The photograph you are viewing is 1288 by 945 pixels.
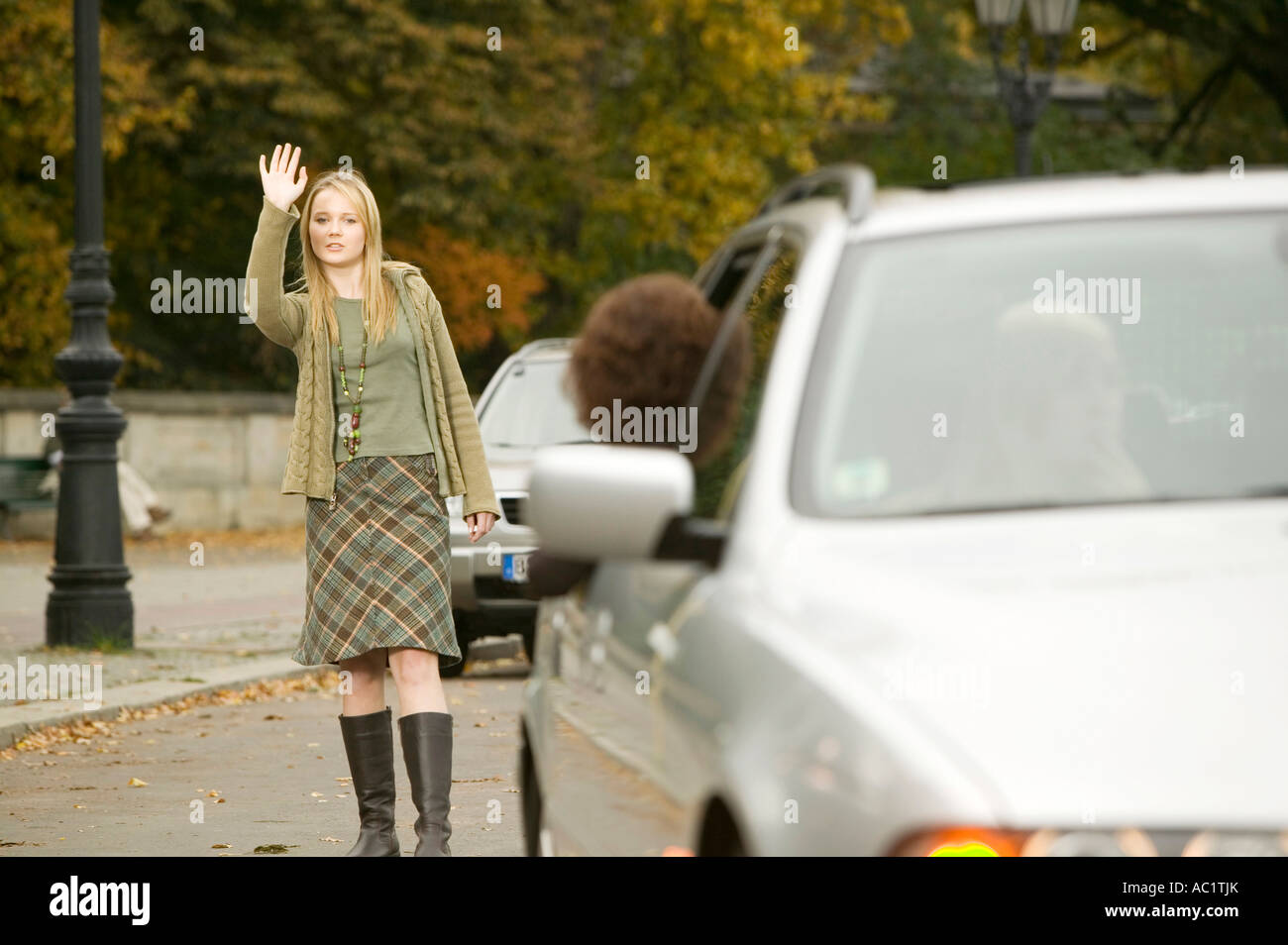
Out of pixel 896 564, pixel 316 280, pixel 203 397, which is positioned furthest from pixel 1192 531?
pixel 203 397

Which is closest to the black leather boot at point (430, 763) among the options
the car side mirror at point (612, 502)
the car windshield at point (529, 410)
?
the car side mirror at point (612, 502)

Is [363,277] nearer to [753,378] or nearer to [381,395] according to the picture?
[381,395]

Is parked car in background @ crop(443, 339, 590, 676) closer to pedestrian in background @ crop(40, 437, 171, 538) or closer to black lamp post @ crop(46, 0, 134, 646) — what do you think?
black lamp post @ crop(46, 0, 134, 646)

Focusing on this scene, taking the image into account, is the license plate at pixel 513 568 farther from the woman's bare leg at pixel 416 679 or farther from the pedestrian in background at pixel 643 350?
the pedestrian in background at pixel 643 350

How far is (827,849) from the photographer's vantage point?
252cm

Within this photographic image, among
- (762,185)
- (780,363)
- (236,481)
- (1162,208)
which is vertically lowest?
(236,481)

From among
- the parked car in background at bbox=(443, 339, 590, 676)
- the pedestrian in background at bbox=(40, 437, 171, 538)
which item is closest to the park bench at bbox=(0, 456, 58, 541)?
the pedestrian in background at bbox=(40, 437, 171, 538)

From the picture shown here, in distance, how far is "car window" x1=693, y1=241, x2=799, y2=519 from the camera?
11.4ft

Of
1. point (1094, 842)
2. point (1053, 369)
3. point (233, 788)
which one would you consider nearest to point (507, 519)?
point (233, 788)

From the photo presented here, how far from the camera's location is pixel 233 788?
8.72 metres

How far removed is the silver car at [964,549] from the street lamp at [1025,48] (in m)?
14.1
